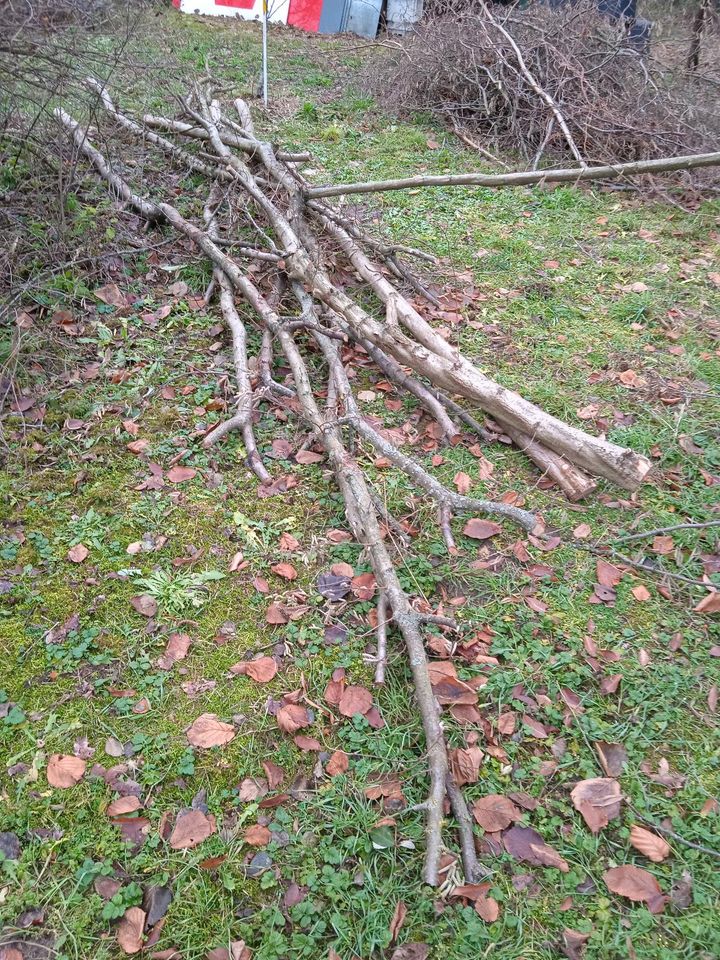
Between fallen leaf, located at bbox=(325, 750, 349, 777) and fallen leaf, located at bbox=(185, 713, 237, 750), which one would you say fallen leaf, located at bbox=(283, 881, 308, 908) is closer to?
fallen leaf, located at bbox=(325, 750, 349, 777)

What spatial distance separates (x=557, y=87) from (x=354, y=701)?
6.68 m

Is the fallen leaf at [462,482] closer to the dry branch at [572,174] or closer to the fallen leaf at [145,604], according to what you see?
the dry branch at [572,174]

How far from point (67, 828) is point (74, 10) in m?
5.82

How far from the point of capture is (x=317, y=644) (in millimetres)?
2539

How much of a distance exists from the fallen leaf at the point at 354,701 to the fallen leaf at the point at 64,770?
2.81 feet

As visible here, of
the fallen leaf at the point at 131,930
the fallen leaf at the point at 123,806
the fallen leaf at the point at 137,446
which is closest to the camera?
the fallen leaf at the point at 131,930

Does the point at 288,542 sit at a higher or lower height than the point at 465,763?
higher

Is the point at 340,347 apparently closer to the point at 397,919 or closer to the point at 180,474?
the point at 180,474

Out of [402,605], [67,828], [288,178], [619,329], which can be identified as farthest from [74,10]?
[67,828]

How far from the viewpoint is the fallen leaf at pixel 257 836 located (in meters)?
2.02

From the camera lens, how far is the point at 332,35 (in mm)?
10031

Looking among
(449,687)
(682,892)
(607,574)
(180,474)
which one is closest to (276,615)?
(449,687)

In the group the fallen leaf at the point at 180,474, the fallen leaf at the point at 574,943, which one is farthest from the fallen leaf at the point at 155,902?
the fallen leaf at the point at 180,474

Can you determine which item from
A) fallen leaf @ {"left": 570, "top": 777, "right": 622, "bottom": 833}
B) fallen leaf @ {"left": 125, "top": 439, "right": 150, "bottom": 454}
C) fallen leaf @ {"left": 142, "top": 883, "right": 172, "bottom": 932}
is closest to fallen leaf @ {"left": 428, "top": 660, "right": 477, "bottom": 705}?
fallen leaf @ {"left": 570, "top": 777, "right": 622, "bottom": 833}
